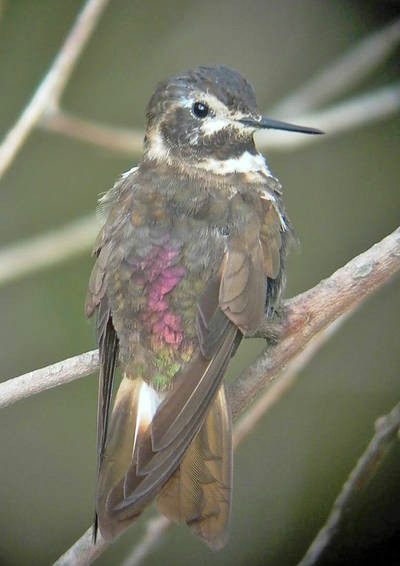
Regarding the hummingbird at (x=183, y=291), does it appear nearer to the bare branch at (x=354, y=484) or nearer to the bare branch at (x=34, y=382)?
the bare branch at (x=34, y=382)

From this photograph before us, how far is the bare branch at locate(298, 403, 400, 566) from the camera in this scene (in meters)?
1.17

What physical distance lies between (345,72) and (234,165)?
22 cm

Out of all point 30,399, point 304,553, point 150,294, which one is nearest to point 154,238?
point 150,294

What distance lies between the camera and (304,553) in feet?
3.88

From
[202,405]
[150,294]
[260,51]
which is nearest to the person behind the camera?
[202,405]

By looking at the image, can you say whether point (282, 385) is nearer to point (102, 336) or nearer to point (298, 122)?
point (102, 336)

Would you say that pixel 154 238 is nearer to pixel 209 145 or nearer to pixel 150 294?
pixel 150 294

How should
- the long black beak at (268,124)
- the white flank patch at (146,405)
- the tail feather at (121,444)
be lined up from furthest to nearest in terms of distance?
the long black beak at (268,124), the white flank patch at (146,405), the tail feather at (121,444)

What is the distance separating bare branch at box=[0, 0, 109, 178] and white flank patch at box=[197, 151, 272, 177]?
9.6 inches

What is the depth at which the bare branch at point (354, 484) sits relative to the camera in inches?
46.2

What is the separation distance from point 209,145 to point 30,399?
0.46 metres

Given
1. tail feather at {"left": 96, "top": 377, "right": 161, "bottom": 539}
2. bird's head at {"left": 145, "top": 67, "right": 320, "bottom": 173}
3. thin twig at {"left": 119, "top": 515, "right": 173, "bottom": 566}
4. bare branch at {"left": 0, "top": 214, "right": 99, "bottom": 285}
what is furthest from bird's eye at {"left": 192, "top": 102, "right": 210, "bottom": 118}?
thin twig at {"left": 119, "top": 515, "right": 173, "bottom": 566}

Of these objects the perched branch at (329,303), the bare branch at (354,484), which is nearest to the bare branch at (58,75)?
the perched branch at (329,303)

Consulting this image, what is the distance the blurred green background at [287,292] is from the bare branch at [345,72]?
17mm
